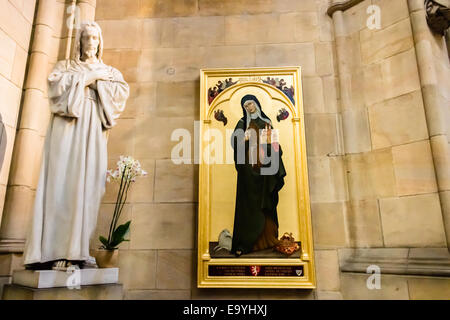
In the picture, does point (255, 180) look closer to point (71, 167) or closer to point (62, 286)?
point (71, 167)

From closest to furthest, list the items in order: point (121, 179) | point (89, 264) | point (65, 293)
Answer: point (65, 293) < point (89, 264) < point (121, 179)

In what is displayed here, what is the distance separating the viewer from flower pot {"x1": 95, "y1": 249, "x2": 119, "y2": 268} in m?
2.66

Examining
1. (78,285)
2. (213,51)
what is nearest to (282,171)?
(213,51)

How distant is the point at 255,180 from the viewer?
135 inches

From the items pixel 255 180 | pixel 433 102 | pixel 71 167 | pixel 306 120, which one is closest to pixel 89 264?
pixel 71 167

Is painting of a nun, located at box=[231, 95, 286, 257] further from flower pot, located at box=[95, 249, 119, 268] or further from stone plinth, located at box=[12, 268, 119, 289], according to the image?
stone plinth, located at box=[12, 268, 119, 289]

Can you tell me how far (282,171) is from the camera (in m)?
3.43

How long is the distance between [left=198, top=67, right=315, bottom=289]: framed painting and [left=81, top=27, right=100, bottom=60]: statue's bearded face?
1.17m

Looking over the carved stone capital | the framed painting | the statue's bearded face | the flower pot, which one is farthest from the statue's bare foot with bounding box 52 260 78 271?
the carved stone capital

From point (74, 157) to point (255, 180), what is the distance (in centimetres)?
169

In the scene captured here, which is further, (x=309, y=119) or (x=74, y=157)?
(x=309, y=119)

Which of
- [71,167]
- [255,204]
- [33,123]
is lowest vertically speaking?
[255,204]
